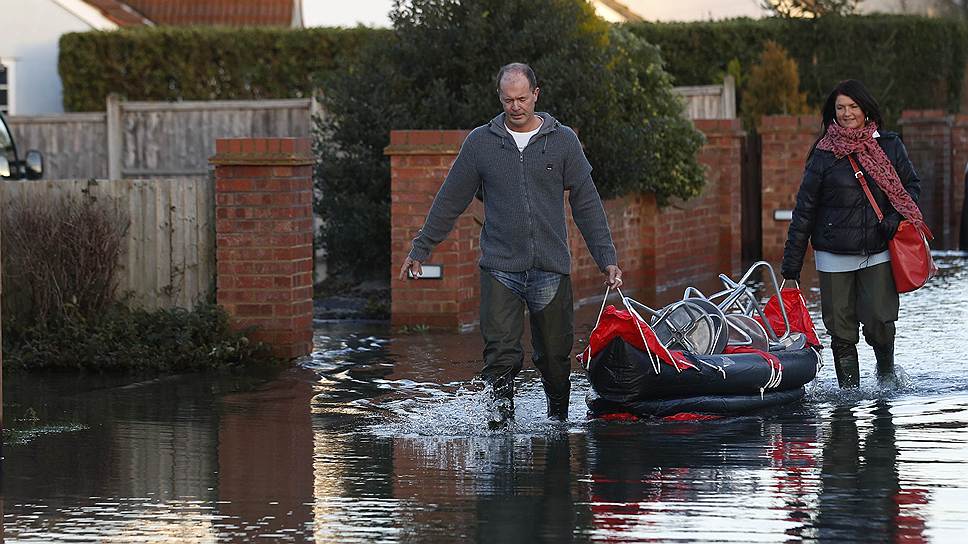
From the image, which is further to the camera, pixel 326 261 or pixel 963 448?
pixel 326 261

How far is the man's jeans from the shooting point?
851 centimetres

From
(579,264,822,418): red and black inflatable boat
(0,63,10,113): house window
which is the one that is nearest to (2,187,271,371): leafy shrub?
(579,264,822,418): red and black inflatable boat

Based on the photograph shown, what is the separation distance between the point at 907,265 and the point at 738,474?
2618 mm

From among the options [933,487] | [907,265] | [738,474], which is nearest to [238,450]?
[738,474]

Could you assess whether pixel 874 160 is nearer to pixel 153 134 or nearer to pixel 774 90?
pixel 153 134

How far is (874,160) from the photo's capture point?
31.3ft

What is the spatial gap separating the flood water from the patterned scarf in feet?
3.44

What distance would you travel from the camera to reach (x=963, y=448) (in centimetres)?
797

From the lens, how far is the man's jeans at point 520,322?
335 inches

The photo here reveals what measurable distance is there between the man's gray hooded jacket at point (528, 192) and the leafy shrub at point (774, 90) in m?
16.8

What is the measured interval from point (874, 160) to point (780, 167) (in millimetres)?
10851

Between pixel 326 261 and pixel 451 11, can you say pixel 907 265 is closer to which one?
pixel 451 11

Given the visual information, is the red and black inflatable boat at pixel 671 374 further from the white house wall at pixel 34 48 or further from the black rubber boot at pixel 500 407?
the white house wall at pixel 34 48

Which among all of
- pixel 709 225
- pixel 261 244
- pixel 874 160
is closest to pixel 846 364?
pixel 874 160
